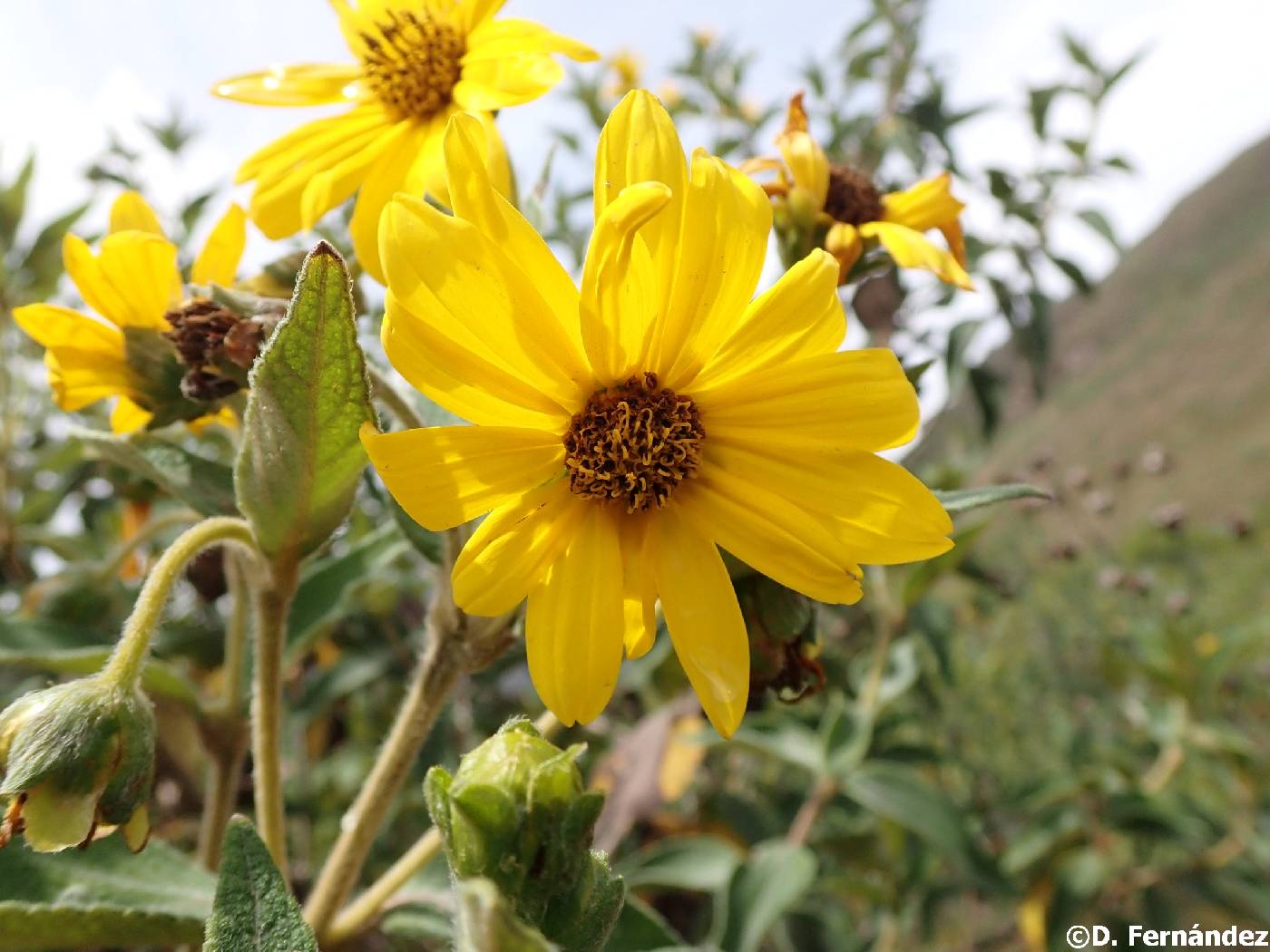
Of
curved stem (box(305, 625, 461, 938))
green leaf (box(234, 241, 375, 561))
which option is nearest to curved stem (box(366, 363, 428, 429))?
green leaf (box(234, 241, 375, 561))

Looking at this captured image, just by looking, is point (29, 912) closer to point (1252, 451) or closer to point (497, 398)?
point (497, 398)

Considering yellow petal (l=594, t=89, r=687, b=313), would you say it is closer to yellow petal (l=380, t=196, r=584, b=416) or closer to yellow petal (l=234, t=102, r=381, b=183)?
yellow petal (l=380, t=196, r=584, b=416)

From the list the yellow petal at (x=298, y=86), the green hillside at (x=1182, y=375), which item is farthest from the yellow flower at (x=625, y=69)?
the green hillside at (x=1182, y=375)

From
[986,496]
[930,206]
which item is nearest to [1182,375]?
[930,206]

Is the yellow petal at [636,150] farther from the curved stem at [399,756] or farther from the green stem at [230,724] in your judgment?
the green stem at [230,724]

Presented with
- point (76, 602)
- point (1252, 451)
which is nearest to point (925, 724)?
point (76, 602)

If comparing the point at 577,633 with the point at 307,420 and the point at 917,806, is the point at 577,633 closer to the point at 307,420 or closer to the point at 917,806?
the point at 307,420
